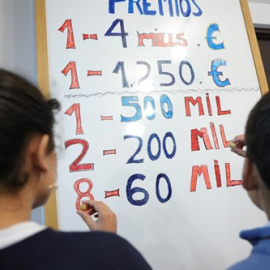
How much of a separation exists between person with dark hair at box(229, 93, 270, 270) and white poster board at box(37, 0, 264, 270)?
31cm

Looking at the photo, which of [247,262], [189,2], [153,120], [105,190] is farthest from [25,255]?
[189,2]

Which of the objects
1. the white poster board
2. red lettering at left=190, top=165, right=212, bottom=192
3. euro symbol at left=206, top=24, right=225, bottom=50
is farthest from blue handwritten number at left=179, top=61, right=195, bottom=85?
red lettering at left=190, top=165, right=212, bottom=192

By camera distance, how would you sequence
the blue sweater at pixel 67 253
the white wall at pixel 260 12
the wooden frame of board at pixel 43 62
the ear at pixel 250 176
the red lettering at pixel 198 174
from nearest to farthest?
the blue sweater at pixel 67 253, the ear at pixel 250 176, the wooden frame of board at pixel 43 62, the red lettering at pixel 198 174, the white wall at pixel 260 12

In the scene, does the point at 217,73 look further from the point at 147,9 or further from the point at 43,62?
the point at 43,62

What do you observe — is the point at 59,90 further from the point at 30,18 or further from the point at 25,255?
the point at 25,255

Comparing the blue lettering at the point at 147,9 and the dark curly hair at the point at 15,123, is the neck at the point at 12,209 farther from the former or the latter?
the blue lettering at the point at 147,9

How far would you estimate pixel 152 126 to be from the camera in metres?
0.76

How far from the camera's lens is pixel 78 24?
77 cm

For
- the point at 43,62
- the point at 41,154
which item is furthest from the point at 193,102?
the point at 41,154

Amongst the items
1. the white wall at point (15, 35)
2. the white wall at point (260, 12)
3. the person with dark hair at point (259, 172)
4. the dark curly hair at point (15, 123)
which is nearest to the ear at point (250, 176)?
the person with dark hair at point (259, 172)

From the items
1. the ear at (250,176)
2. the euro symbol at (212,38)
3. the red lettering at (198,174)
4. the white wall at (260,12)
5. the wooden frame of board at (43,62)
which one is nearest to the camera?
the ear at (250,176)

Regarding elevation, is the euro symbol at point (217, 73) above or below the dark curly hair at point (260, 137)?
above

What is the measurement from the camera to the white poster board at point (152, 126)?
2.33 ft

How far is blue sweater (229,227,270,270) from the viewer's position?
0.38m
